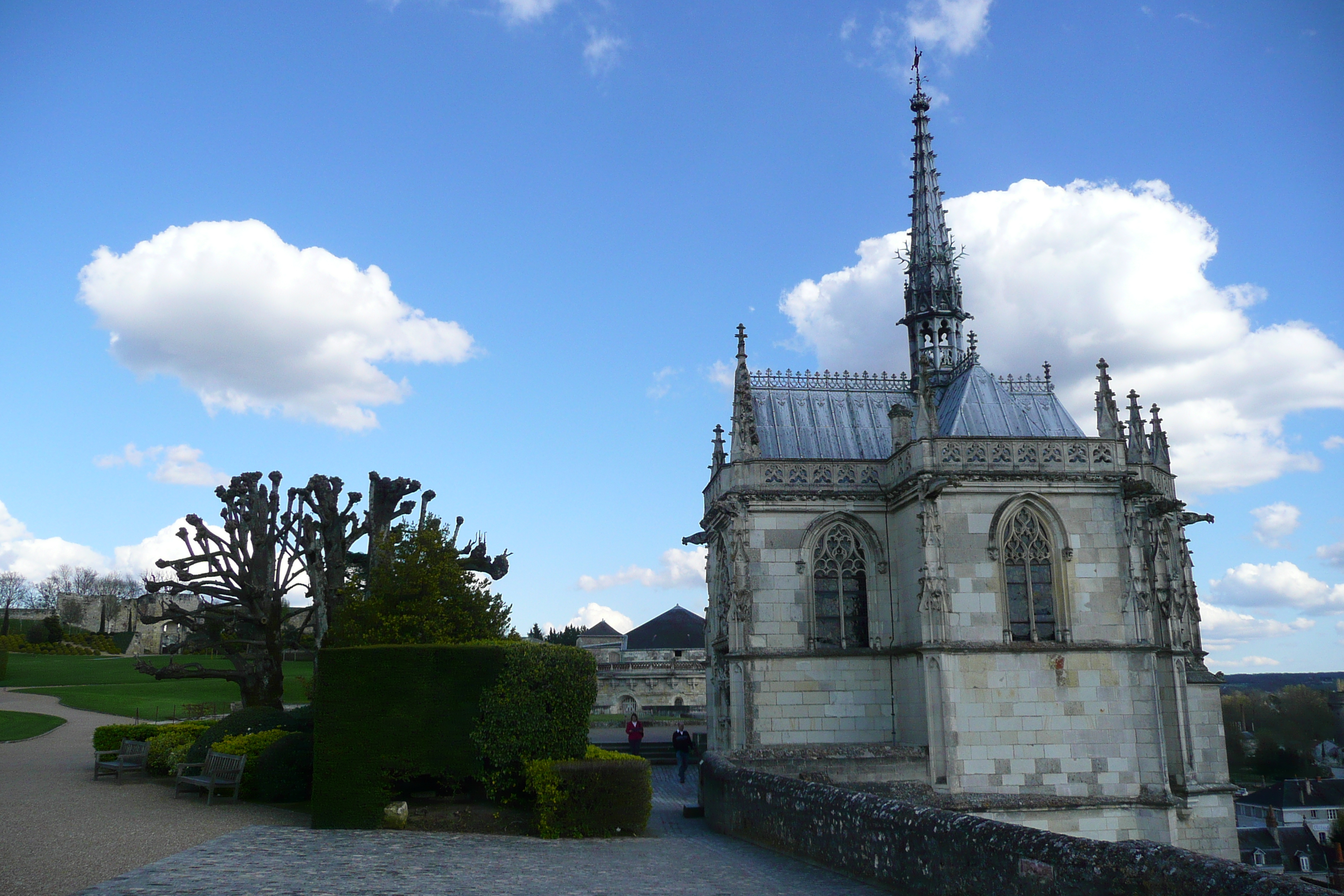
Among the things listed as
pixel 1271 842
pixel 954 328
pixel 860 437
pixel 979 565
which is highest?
pixel 954 328

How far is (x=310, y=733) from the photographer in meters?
17.9

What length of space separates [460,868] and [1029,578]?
53.0ft

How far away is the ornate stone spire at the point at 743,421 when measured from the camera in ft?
82.5

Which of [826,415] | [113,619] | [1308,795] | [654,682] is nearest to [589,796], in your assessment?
[826,415]

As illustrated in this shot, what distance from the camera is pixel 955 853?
9617mm

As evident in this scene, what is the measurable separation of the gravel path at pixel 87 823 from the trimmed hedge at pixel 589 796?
3.89 m

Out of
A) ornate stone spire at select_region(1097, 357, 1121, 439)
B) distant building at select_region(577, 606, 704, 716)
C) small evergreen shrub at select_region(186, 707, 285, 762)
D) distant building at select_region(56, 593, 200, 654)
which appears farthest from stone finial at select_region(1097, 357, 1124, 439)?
distant building at select_region(56, 593, 200, 654)

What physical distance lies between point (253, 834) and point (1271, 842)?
66218mm

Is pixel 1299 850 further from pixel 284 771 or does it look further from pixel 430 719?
pixel 284 771

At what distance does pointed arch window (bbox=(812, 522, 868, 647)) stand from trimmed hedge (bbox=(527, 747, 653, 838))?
31.5 ft

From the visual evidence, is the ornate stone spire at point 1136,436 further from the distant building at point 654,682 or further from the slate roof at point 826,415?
the distant building at point 654,682


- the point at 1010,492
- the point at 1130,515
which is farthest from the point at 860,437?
the point at 1130,515

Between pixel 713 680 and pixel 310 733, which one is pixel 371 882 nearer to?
pixel 310 733

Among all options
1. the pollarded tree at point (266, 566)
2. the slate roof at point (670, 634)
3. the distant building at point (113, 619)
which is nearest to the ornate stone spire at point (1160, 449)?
the pollarded tree at point (266, 566)
